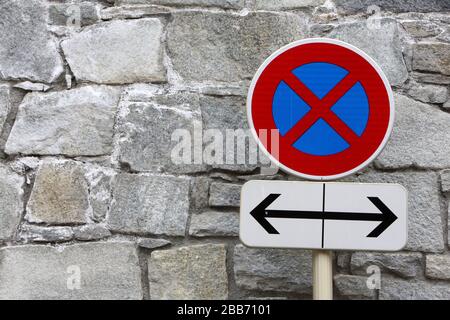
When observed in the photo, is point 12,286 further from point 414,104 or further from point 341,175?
point 414,104

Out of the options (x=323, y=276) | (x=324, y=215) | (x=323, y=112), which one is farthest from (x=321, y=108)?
(x=323, y=276)

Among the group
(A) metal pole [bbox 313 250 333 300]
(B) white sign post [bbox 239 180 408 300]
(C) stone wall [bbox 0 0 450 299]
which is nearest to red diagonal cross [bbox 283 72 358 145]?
(B) white sign post [bbox 239 180 408 300]

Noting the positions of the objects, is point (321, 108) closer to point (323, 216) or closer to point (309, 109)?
point (309, 109)

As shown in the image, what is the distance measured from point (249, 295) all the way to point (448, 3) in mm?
1300

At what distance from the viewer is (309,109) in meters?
1.89

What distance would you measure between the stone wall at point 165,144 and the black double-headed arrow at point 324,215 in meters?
0.46

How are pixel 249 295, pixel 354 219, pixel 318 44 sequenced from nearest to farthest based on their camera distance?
pixel 354 219, pixel 318 44, pixel 249 295

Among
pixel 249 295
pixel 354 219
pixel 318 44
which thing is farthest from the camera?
pixel 249 295

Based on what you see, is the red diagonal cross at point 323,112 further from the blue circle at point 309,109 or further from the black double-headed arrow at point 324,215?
the black double-headed arrow at point 324,215

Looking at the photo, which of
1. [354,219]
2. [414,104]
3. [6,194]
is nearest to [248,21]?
[414,104]

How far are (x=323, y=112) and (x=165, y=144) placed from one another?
67 cm

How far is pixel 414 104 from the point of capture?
91.7 inches

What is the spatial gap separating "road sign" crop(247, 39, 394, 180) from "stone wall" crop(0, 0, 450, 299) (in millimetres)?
441

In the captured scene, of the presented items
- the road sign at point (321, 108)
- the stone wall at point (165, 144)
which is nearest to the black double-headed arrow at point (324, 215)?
the road sign at point (321, 108)
